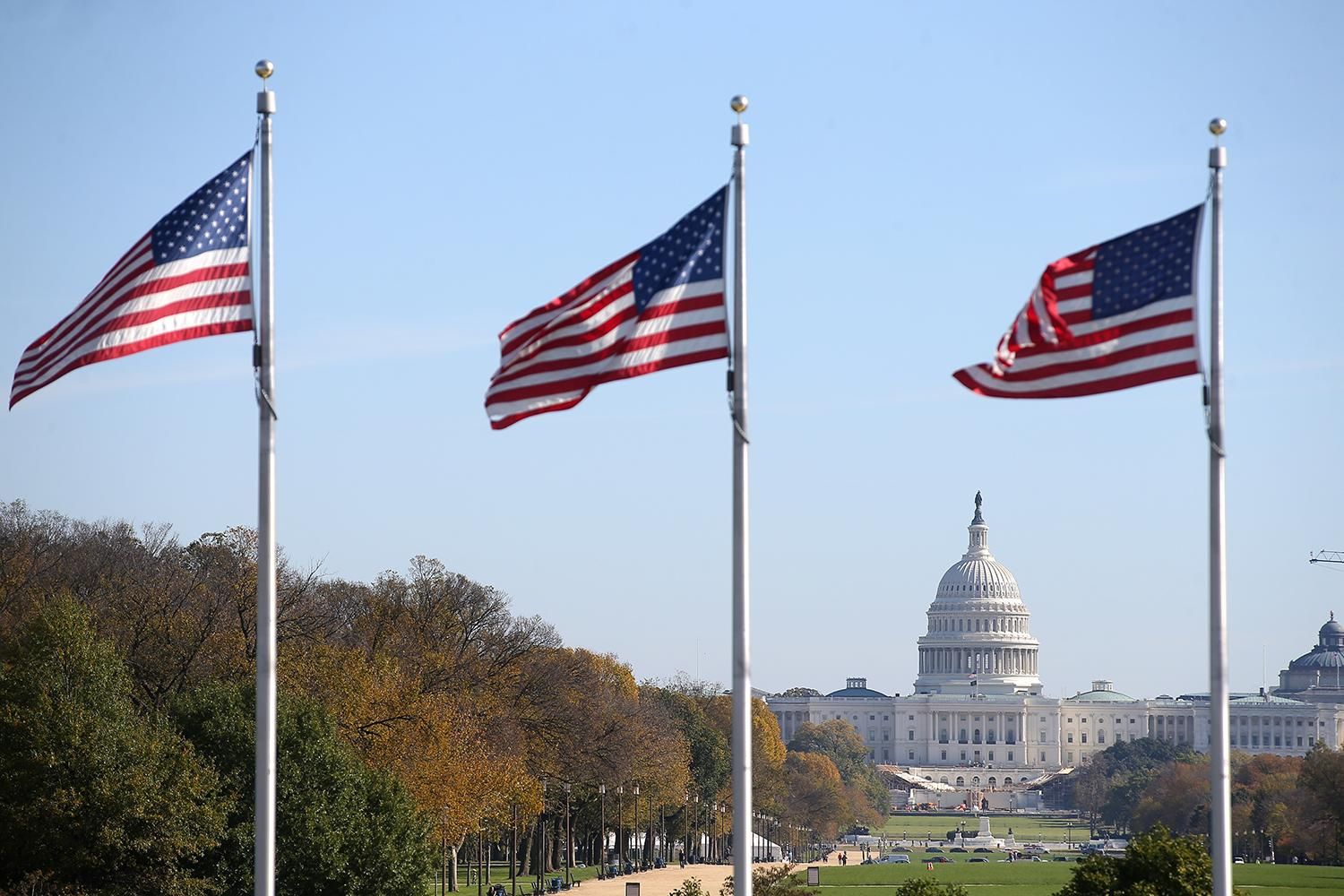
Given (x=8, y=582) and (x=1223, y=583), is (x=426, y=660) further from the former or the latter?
(x=1223, y=583)

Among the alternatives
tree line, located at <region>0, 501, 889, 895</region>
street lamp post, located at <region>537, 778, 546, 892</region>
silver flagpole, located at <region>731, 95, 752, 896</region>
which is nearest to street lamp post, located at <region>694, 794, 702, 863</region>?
tree line, located at <region>0, 501, 889, 895</region>

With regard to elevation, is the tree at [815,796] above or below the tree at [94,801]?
below

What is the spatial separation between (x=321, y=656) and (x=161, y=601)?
6.85 m

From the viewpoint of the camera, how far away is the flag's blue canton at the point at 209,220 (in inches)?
1015

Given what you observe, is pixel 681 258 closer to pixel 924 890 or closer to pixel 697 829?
pixel 924 890

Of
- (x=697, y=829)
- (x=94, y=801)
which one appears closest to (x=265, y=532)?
(x=94, y=801)

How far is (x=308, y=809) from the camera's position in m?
51.3

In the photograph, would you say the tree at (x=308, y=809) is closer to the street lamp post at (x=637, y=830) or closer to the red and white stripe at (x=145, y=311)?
the red and white stripe at (x=145, y=311)

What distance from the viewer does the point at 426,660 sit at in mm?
74938

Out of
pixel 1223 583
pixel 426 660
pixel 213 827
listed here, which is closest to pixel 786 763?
pixel 426 660

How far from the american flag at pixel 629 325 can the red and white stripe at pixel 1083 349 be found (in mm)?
3289

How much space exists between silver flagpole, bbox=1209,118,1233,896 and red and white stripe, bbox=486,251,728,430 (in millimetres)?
5917

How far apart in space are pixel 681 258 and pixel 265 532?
20.0 ft

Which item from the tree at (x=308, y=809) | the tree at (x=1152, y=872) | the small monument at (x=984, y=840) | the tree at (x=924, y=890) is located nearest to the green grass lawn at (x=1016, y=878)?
the tree at (x=308, y=809)
